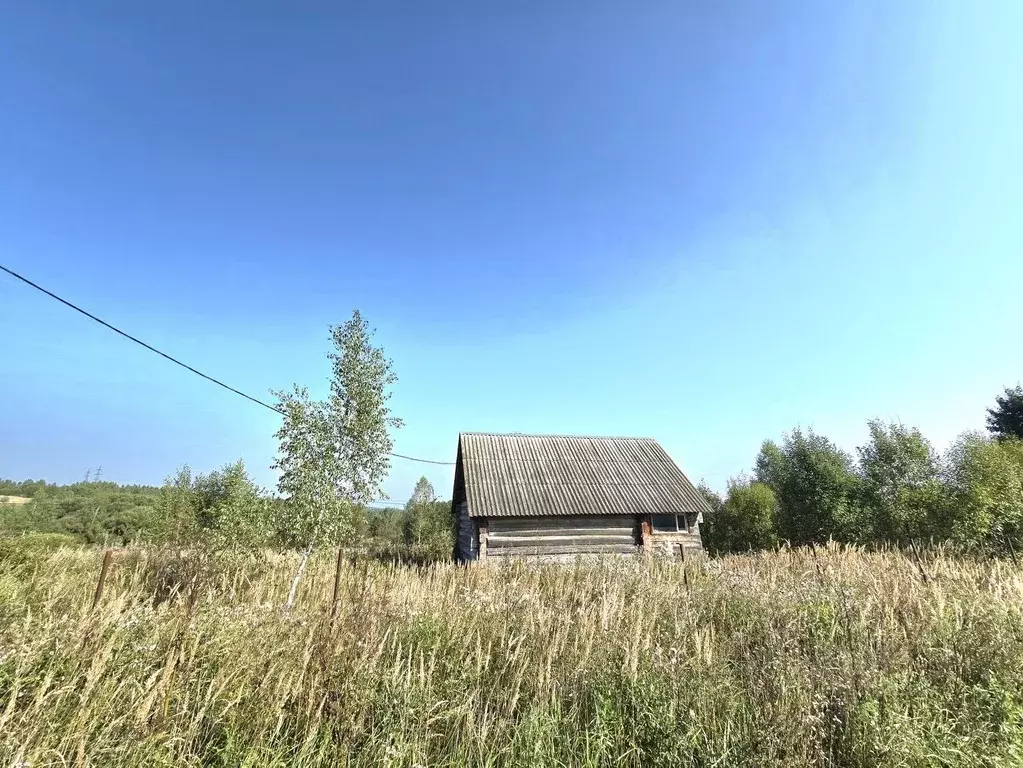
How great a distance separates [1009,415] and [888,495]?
47.9 ft

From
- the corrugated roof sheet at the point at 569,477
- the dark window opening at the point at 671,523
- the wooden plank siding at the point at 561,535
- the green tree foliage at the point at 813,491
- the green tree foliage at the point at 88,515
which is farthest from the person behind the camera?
the green tree foliage at the point at 813,491

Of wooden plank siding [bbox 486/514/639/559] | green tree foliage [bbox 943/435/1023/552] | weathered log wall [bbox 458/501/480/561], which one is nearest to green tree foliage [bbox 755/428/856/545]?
green tree foliage [bbox 943/435/1023/552]

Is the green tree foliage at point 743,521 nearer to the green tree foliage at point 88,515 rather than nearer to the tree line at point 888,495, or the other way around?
the tree line at point 888,495

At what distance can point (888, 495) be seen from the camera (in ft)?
80.2

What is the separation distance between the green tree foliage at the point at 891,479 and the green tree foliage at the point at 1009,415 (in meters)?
10.6

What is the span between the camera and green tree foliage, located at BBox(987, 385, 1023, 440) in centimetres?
2941

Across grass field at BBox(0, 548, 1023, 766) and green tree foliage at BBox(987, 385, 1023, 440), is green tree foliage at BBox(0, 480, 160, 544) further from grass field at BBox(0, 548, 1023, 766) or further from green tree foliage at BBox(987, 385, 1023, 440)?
green tree foliage at BBox(987, 385, 1023, 440)

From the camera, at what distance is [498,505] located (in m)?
17.1

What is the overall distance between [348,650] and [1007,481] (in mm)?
20934

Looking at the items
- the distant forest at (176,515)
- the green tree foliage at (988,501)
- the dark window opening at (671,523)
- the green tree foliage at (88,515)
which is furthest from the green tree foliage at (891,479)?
the green tree foliage at (88,515)

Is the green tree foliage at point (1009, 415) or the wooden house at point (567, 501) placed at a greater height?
the green tree foliage at point (1009, 415)

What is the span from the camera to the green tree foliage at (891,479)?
840 inches

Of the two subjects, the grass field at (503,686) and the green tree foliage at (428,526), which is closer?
the grass field at (503,686)

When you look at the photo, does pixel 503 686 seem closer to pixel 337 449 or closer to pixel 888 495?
pixel 337 449
